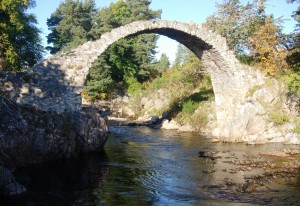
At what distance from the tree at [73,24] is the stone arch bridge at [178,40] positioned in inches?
731

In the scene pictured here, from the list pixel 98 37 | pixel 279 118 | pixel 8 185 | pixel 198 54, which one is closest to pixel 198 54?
pixel 198 54

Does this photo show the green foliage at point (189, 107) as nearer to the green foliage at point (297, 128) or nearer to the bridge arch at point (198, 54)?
the bridge arch at point (198, 54)

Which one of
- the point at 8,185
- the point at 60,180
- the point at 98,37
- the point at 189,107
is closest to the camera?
the point at 8,185

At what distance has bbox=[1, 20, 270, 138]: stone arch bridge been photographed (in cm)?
1303

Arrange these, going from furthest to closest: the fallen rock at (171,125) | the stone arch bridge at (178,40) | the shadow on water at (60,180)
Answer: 1. the fallen rock at (171,125)
2. the stone arch bridge at (178,40)
3. the shadow on water at (60,180)

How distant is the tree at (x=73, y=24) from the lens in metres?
35.8

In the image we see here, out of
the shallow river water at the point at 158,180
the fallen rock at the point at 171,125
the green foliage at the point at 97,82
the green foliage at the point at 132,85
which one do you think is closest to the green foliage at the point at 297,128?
the shallow river water at the point at 158,180

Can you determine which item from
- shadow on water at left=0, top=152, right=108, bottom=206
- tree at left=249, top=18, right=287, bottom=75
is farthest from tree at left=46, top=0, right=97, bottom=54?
shadow on water at left=0, top=152, right=108, bottom=206

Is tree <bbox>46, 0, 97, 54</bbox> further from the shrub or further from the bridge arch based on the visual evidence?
the shrub

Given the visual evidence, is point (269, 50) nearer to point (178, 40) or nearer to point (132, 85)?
point (178, 40)

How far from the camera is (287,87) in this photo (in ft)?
62.1

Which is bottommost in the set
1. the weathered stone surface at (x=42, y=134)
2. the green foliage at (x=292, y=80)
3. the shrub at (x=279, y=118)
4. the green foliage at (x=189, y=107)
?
the weathered stone surface at (x=42, y=134)

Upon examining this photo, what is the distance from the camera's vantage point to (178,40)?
64.7 ft

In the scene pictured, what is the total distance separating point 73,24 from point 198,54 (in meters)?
21.9
